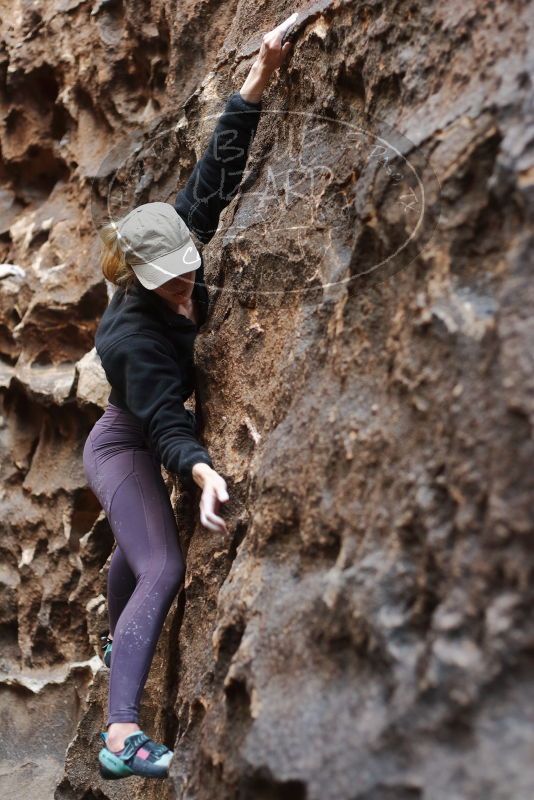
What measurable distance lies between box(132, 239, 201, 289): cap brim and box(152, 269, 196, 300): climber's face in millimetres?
26

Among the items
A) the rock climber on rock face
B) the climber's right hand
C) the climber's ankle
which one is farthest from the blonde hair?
the climber's ankle

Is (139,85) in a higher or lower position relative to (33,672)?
higher

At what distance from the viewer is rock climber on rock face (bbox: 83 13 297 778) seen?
6.36 feet

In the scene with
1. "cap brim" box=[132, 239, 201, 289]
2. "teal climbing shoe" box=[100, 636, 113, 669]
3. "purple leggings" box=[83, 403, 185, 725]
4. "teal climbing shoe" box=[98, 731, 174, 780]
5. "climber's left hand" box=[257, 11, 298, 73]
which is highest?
"climber's left hand" box=[257, 11, 298, 73]

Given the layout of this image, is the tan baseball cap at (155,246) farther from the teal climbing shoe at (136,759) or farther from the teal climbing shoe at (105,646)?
the teal climbing shoe at (105,646)

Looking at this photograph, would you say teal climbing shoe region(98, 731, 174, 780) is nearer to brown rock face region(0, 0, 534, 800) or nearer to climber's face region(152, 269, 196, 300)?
brown rock face region(0, 0, 534, 800)

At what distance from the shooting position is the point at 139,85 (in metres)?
3.83

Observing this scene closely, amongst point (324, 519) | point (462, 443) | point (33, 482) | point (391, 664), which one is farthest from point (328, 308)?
point (33, 482)

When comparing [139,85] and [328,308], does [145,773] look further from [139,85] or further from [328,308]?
[139,85]

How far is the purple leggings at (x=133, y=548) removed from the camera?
1989 millimetres

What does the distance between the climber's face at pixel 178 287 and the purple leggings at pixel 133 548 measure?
356mm

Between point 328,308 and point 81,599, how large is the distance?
2.17 meters

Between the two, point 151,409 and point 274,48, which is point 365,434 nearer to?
point 151,409

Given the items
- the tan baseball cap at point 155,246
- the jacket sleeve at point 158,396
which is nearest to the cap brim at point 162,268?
the tan baseball cap at point 155,246
